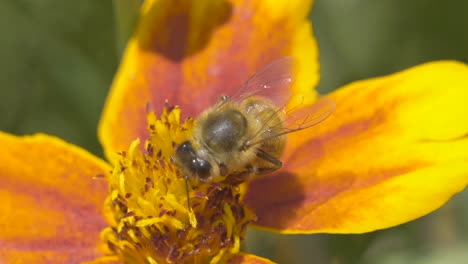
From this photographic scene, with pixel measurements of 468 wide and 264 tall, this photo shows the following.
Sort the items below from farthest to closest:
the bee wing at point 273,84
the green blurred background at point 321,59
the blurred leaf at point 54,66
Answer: the blurred leaf at point 54,66, the green blurred background at point 321,59, the bee wing at point 273,84

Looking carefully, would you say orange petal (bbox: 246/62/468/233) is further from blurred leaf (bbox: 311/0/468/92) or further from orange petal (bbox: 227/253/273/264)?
blurred leaf (bbox: 311/0/468/92)

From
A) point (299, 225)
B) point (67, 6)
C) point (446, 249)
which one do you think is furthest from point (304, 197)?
point (67, 6)

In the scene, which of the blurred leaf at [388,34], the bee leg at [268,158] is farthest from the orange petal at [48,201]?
the blurred leaf at [388,34]

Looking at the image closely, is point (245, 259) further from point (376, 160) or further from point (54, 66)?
point (54, 66)

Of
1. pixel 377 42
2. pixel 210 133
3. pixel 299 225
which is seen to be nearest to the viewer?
pixel 210 133

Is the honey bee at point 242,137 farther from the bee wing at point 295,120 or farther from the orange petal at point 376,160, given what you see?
the orange petal at point 376,160

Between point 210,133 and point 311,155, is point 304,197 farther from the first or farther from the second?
point 210,133
